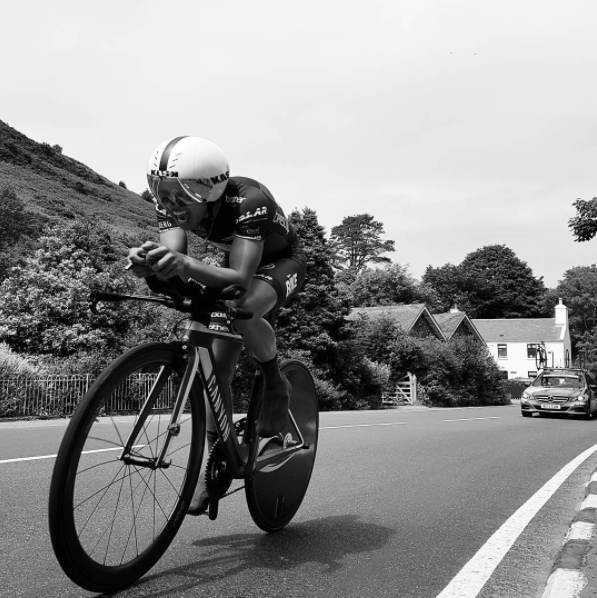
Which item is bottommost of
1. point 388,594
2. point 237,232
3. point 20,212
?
point 388,594

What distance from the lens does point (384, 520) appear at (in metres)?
4.77

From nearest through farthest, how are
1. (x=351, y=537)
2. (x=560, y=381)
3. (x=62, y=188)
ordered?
(x=351, y=537) < (x=560, y=381) < (x=62, y=188)

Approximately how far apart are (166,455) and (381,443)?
7719 mm

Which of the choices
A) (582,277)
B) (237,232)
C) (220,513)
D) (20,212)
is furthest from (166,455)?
(582,277)

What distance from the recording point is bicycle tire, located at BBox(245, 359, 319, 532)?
3.90 m

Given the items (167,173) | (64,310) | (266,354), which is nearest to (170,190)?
(167,173)

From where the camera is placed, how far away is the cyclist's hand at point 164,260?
8.92 ft

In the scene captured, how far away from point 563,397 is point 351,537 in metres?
18.2

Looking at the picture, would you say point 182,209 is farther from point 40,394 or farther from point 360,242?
point 360,242

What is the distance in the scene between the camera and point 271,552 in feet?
12.1

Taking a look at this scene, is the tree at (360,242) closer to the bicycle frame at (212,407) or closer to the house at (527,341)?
the house at (527,341)

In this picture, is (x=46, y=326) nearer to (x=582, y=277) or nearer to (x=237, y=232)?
(x=237, y=232)

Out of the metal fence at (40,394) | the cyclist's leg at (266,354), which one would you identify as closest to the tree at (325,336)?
the metal fence at (40,394)

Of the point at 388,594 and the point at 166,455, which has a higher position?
the point at 166,455
